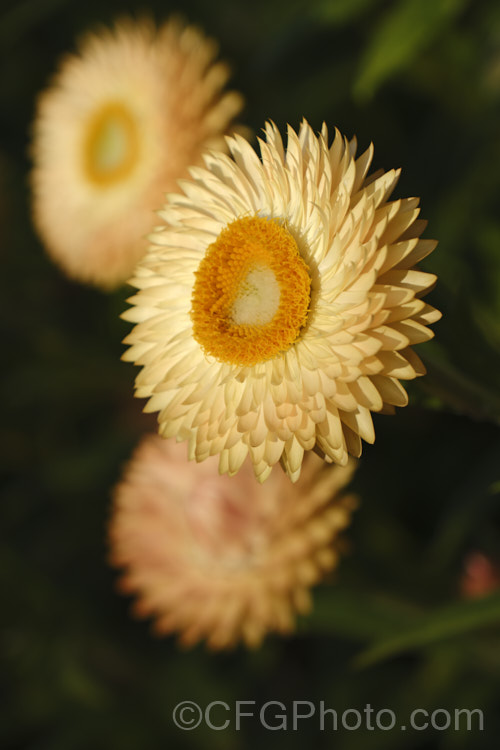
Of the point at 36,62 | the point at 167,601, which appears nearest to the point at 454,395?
the point at 167,601

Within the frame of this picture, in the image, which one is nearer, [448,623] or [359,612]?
[448,623]

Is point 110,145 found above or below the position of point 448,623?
above

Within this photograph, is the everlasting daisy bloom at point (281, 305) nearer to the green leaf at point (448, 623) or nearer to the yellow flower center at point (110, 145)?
the green leaf at point (448, 623)

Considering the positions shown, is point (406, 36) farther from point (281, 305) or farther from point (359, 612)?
point (359, 612)

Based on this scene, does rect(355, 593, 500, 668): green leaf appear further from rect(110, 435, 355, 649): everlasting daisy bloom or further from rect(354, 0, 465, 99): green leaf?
rect(354, 0, 465, 99): green leaf

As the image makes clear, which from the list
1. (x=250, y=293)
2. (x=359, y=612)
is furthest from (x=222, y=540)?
(x=250, y=293)

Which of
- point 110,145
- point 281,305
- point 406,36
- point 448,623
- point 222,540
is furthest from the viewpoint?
point 110,145

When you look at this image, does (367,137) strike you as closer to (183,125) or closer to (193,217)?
(183,125)

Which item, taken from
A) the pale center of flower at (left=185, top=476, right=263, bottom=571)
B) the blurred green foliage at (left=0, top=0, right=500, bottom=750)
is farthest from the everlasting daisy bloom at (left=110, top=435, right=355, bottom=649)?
the blurred green foliage at (left=0, top=0, right=500, bottom=750)
